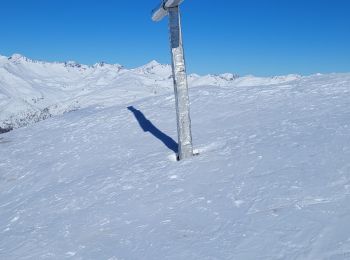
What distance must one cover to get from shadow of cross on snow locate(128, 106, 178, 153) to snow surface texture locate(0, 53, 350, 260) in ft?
0.19

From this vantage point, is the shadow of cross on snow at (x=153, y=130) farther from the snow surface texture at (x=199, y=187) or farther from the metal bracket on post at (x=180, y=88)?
the metal bracket on post at (x=180, y=88)

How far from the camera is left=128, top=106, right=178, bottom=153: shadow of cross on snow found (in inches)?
406

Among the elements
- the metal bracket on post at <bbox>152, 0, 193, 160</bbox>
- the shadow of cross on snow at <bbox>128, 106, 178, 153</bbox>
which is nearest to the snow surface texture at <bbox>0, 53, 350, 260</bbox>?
the shadow of cross on snow at <bbox>128, 106, 178, 153</bbox>

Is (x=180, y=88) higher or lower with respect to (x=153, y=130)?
higher

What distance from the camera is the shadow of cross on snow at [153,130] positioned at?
10305 millimetres

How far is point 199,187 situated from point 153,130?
16.7 ft

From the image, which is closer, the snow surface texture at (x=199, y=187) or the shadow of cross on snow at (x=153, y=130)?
the snow surface texture at (x=199, y=187)

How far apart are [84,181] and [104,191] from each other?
3.56 feet

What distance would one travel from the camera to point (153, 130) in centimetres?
1197

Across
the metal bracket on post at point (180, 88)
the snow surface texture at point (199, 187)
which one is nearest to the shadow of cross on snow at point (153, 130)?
the snow surface texture at point (199, 187)

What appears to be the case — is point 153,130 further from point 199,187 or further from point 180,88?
point 199,187

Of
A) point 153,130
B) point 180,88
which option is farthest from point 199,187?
point 153,130

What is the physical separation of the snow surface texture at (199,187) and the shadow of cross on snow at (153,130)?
0.06 metres

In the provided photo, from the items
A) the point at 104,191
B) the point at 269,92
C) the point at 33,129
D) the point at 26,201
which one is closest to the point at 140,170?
the point at 104,191
